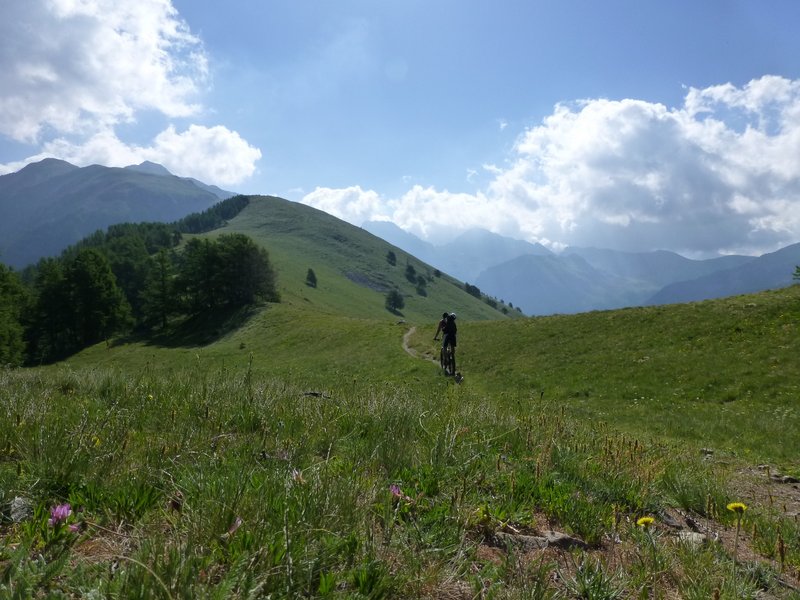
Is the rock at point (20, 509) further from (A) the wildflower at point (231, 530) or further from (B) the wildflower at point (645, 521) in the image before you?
(B) the wildflower at point (645, 521)

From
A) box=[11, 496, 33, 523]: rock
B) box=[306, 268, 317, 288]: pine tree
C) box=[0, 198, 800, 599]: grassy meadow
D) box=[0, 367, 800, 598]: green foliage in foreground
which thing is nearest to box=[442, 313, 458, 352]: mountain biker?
box=[0, 198, 800, 599]: grassy meadow

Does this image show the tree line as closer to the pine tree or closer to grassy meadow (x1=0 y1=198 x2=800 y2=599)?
the pine tree

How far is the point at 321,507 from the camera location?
3.06 metres

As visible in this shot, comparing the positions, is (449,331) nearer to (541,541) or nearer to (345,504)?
(541,541)

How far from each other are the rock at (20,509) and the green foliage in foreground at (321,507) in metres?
0.04

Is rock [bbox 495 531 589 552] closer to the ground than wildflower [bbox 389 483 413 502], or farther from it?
closer to the ground

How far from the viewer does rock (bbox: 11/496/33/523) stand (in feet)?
9.77

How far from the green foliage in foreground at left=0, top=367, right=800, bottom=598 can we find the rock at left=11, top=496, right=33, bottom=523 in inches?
1.7

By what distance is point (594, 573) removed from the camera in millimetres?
3064

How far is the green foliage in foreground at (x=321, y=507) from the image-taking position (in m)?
2.42

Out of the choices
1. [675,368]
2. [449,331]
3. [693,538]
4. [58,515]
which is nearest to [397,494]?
[58,515]

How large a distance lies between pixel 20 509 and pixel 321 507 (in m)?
2.01

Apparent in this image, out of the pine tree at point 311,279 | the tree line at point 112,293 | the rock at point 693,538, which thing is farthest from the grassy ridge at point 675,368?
the pine tree at point 311,279

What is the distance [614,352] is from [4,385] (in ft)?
88.4
